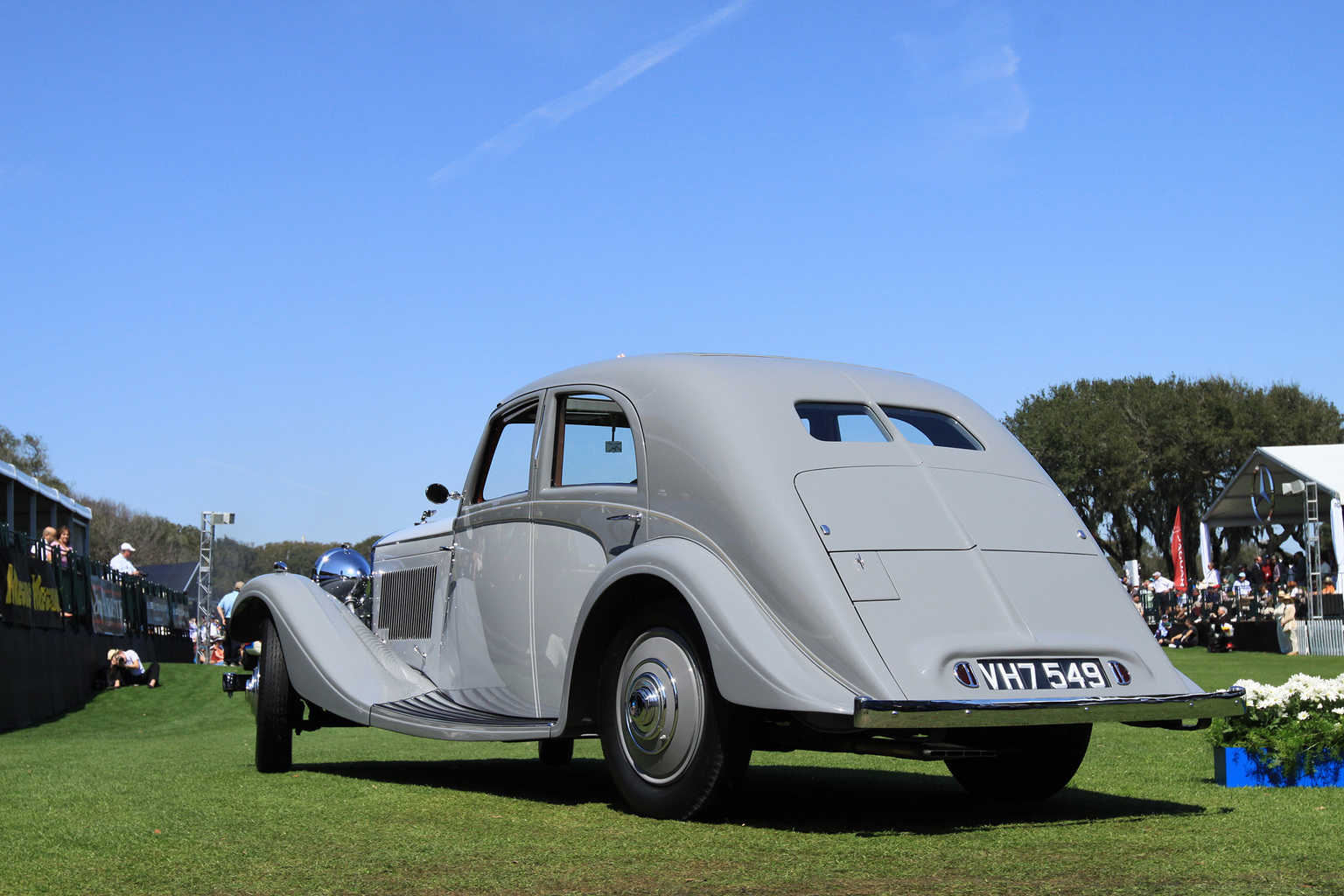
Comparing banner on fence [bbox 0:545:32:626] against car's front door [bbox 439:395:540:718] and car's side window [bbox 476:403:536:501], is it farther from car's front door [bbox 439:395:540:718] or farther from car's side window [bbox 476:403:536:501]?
car's side window [bbox 476:403:536:501]

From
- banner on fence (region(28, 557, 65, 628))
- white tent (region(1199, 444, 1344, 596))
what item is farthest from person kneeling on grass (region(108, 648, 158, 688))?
white tent (region(1199, 444, 1344, 596))

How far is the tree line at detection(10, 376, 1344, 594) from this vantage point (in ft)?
164

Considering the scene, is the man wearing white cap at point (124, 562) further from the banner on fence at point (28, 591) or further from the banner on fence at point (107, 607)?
the banner on fence at point (28, 591)

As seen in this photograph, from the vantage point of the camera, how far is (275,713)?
711 cm

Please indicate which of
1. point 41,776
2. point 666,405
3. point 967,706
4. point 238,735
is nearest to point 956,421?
point 666,405

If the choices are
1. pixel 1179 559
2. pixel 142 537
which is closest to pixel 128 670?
pixel 1179 559

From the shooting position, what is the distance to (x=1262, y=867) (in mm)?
3859

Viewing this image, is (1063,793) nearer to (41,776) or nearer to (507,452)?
(507,452)

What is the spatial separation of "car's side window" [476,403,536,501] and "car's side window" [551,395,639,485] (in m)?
0.25

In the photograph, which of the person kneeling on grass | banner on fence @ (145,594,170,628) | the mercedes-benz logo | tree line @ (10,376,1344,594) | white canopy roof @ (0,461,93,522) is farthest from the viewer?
tree line @ (10,376,1344,594)

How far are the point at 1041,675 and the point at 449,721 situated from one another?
108 inches

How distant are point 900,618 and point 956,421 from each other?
1438 mm

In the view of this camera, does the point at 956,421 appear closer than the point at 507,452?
Yes

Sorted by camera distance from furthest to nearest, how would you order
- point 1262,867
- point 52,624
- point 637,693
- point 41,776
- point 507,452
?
point 52,624
point 41,776
point 507,452
point 637,693
point 1262,867
